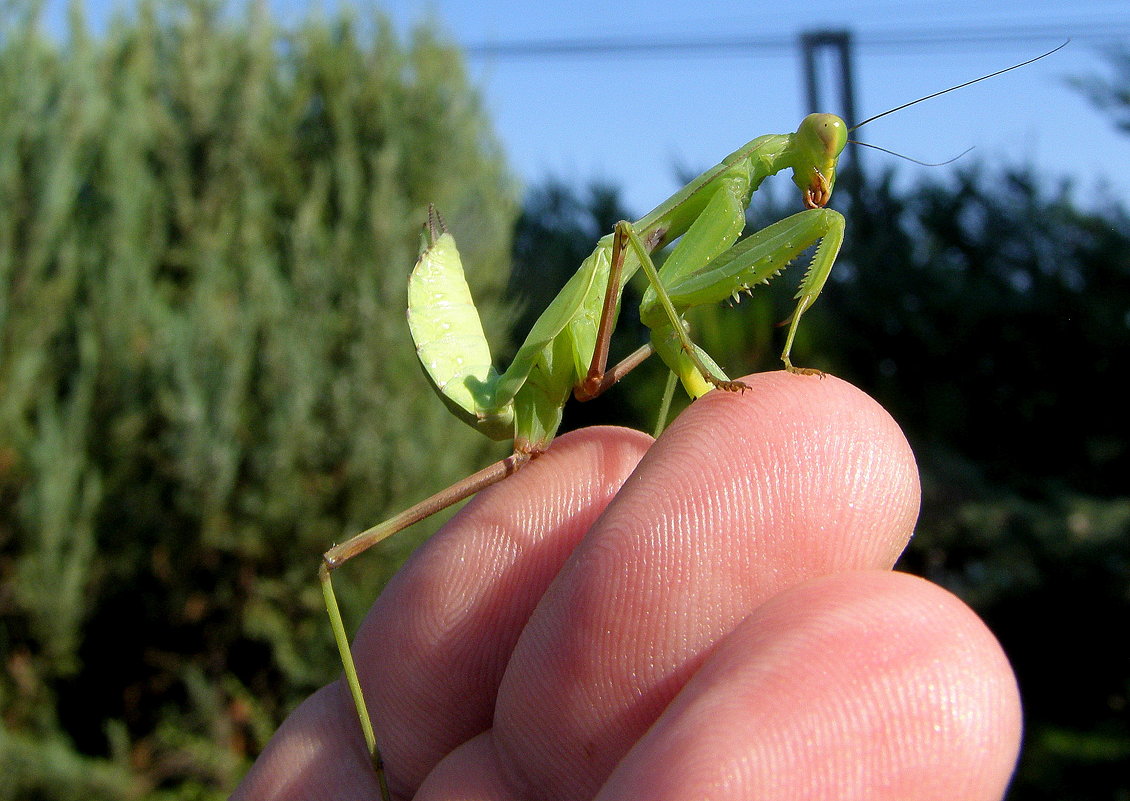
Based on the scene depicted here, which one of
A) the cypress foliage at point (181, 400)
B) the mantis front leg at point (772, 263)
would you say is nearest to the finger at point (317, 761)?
the mantis front leg at point (772, 263)

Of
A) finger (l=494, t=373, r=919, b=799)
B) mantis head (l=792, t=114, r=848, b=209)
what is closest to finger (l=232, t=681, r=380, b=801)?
finger (l=494, t=373, r=919, b=799)

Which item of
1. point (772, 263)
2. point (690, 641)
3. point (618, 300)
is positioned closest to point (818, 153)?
point (772, 263)

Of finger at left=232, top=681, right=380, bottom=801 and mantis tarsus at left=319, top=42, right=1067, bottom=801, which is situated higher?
mantis tarsus at left=319, top=42, right=1067, bottom=801

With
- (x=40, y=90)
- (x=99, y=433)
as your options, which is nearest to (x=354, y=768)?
(x=99, y=433)

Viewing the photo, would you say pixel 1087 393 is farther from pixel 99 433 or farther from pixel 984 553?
pixel 99 433

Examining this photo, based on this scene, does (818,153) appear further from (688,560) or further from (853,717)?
(853,717)

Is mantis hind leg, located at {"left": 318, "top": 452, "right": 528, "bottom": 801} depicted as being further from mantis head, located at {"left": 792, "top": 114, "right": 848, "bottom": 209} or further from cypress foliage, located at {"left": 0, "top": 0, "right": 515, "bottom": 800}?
cypress foliage, located at {"left": 0, "top": 0, "right": 515, "bottom": 800}

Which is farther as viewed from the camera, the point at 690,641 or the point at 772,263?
the point at 772,263

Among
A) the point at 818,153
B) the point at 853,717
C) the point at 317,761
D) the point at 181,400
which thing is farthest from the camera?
the point at 181,400
